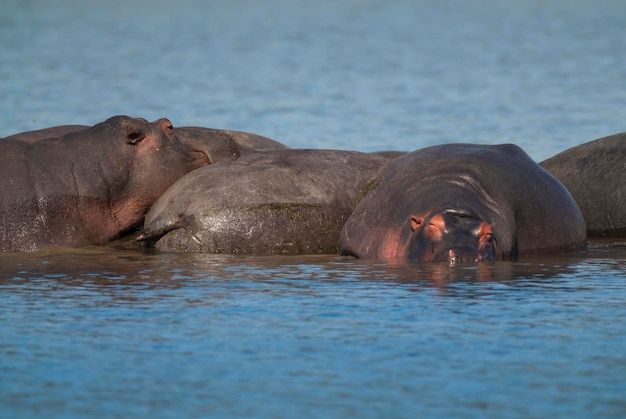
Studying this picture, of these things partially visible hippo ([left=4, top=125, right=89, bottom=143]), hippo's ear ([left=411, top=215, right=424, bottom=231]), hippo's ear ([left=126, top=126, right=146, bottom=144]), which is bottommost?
hippo's ear ([left=411, top=215, right=424, bottom=231])

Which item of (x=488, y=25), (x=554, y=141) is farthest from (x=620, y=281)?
(x=488, y=25)

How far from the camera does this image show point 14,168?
40.0 ft

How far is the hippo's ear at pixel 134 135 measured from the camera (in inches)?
498

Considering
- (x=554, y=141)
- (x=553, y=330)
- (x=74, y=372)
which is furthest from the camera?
(x=554, y=141)

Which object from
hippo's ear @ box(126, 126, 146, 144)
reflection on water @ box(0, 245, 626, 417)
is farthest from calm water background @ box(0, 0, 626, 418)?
hippo's ear @ box(126, 126, 146, 144)

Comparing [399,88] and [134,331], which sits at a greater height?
[399,88]

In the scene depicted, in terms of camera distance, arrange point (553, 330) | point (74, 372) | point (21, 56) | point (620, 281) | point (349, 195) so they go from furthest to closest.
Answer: point (21, 56) → point (349, 195) → point (620, 281) → point (553, 330) → point (74, 372)

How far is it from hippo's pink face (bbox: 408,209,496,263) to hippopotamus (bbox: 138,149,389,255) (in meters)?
1.87

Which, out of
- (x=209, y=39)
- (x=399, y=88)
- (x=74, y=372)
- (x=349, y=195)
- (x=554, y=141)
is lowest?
(x=74, y=372)

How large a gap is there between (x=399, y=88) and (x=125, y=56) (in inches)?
337

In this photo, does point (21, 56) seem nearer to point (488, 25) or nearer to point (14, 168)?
point (488, 25)

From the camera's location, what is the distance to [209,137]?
13.1 m

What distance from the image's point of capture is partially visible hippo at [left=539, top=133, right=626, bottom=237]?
1308 centimetres

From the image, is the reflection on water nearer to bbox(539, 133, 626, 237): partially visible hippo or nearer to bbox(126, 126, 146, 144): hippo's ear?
bbox(126, 126, 146, 144): hippo's ear
